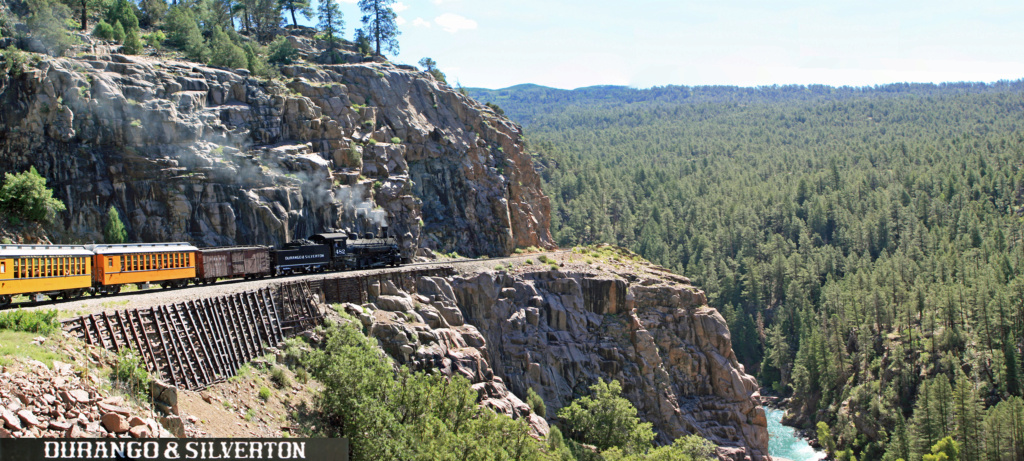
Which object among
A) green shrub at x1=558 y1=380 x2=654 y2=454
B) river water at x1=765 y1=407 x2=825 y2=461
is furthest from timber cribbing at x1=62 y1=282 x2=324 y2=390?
river water at x1=765 y1=407 x2=825 y2=461

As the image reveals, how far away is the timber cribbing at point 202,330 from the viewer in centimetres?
2683

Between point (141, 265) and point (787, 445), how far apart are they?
242 feet

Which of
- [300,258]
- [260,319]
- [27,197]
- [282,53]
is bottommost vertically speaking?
[260,319]

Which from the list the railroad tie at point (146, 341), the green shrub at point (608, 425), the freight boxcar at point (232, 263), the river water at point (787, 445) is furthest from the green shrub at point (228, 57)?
the river water at point (787, 445)

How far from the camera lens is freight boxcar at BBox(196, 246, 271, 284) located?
40.6 metres

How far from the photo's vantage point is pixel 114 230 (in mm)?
48062

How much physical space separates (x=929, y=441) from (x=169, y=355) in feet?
228

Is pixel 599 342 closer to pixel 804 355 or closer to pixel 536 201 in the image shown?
pixel 536 201

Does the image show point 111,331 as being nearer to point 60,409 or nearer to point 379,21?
point 60,409

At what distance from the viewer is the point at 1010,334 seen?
82.3m

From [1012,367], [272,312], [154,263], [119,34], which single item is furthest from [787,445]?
[119,34]

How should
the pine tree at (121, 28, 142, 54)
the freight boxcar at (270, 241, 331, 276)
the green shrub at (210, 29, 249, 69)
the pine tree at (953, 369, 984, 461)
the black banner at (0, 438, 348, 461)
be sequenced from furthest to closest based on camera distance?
1. the pine tree at (953, 369, 984, 461)
2. the green shrub at (210, 29, 249, 69)
3. the pine tree at (121, 28, 142, 54)
4. the freight boxcar at (270, 241, 331, 276)
5. the black banner at (0, 438, 348, 461)

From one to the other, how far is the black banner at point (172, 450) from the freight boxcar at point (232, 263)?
24.4 m

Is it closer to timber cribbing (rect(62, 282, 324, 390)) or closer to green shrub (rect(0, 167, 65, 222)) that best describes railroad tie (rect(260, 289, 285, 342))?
timber cribbing (rect(62, 282, 324, 390))
